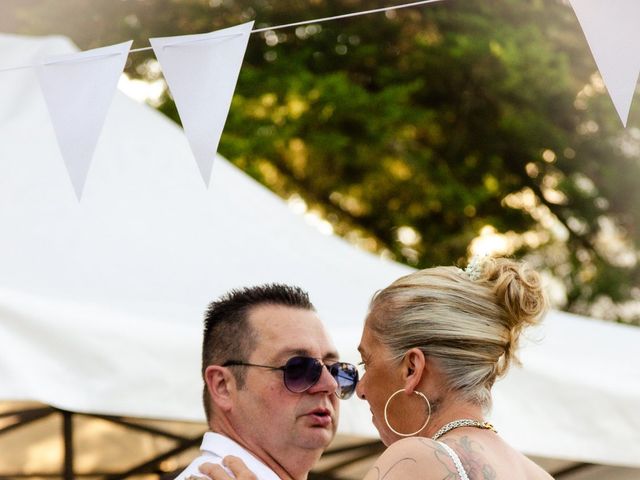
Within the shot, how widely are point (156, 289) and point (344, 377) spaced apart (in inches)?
36.7

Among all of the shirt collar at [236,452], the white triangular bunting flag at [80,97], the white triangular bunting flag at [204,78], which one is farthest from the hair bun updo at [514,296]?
the white triangular bunting flag at [80,97]

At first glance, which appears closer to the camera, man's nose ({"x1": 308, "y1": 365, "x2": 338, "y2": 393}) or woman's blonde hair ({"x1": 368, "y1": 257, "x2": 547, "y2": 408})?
woman's blonde hair ({"x1": 368, "y1": 257, "x2": 547, "y2": 408})

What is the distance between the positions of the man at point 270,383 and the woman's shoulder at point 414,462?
0.68 meters

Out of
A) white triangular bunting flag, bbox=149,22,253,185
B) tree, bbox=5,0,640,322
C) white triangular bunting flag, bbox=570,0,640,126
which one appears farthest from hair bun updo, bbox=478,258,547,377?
tree, bbox=5,0,640,322

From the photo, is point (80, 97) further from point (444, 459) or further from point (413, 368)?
point (444, 459)

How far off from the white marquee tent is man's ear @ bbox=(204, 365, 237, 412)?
0.36 metres

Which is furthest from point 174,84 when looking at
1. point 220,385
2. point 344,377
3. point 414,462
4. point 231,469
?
point 414,462

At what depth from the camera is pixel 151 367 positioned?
10.2ft

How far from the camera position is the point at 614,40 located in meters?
2.46

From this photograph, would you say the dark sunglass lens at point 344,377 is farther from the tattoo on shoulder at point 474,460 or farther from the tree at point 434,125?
the tree at point 434,125

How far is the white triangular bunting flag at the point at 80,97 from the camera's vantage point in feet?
9.57

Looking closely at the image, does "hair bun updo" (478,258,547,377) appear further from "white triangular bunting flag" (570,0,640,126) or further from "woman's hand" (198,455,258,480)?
"woman's hand" (198,455,258,480)

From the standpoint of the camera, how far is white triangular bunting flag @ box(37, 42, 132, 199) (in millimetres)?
2916

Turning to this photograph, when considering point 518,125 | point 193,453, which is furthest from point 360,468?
point 518,125
